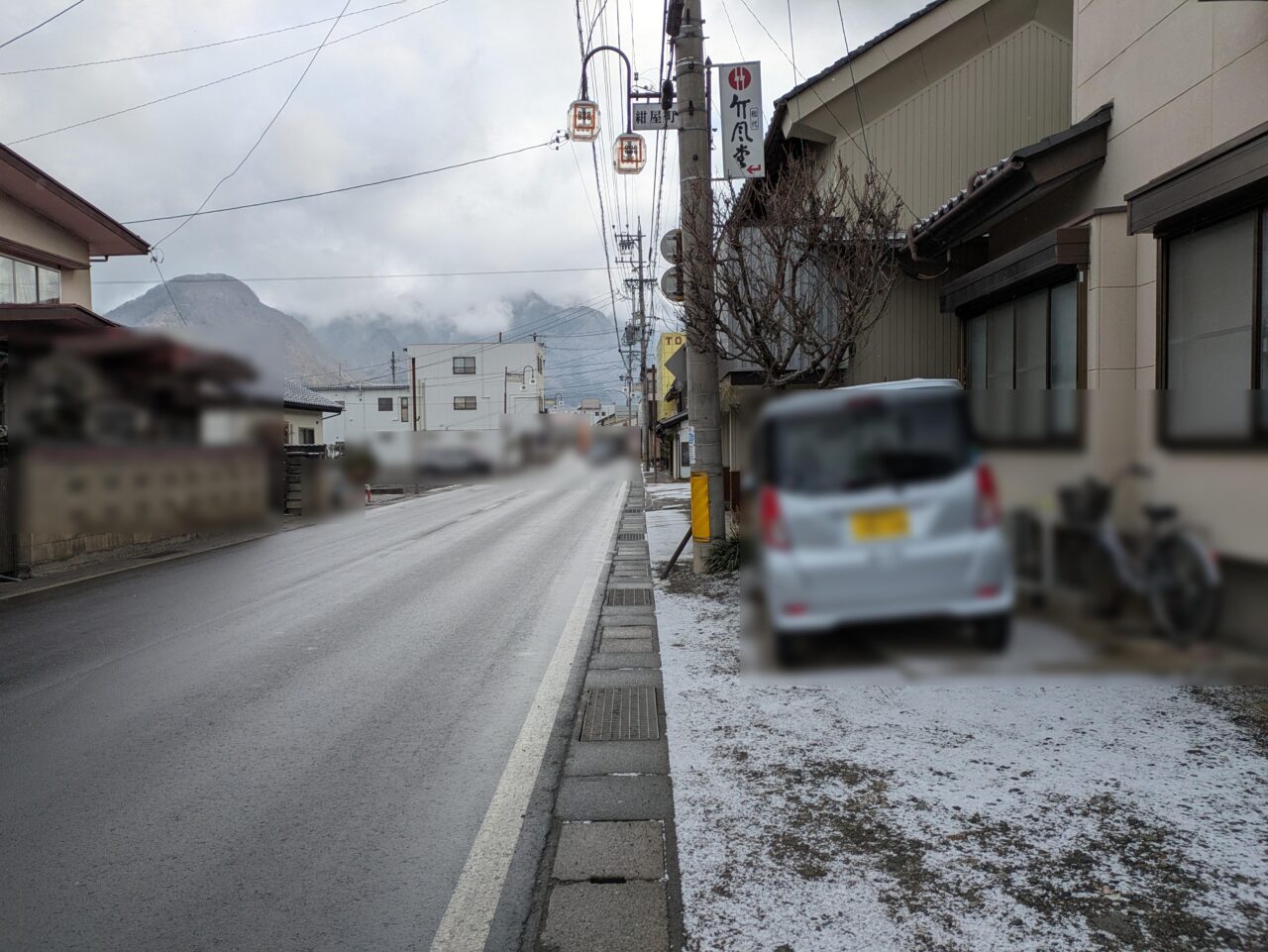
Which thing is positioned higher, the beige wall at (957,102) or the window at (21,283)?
the beige wall at (957,102)

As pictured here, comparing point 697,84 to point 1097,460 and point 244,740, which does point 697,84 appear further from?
point 1097,460

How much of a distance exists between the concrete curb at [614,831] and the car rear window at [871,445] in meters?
4.39

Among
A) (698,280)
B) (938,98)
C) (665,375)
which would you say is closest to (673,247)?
(698,280)

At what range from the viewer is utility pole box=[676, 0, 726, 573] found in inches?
312

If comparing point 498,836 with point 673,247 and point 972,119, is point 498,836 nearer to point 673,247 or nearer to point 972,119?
point 673,247

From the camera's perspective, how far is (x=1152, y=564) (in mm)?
1342

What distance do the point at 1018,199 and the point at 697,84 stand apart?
22.6 ft

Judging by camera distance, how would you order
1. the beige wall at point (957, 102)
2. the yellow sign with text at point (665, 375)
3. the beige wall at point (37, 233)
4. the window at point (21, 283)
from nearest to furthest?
the beige wall at point (37, 233)
the window at point (21, 283)
the beige wall at point (957, 102)
the yellow sign with text at point (665, 375)

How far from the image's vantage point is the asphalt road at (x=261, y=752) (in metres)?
5.39

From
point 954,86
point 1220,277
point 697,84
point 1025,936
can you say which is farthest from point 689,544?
point 1220,277

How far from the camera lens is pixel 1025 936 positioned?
16.2 feet

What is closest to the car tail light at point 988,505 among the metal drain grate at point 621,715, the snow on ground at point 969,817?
the snow on ground at point 969,817

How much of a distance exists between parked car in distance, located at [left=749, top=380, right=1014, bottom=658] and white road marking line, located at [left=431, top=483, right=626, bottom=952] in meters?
4.50

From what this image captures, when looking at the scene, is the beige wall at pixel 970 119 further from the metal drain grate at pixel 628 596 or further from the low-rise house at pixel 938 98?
the metal drain grate at pixel 628 596
